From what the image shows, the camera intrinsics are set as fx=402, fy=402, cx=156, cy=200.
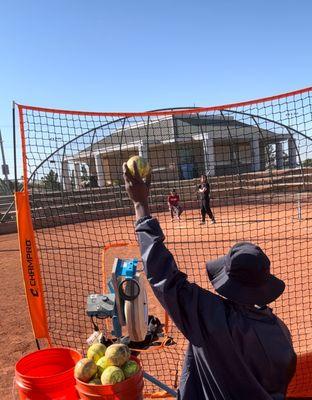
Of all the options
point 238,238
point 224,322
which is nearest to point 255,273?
point 224,322

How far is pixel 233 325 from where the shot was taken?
1.82m

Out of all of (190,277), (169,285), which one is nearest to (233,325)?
(169,285)

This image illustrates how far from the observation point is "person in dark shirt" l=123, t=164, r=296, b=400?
1808 mm

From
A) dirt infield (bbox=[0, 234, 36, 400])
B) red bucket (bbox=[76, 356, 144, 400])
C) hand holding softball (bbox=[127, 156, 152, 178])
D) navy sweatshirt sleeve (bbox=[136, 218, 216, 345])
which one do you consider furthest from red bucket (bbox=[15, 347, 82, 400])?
hand holding softball (bbox=[127, 156, 152, 178])

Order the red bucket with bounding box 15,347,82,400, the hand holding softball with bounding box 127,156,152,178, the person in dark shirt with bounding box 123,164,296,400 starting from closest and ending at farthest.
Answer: the person in dark shirt with bounding box 123,164,296,400 < the hand holding softball with bounding box 127,156,152,178 < the red bucket with bounding box 15,347,82,400

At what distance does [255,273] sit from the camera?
1.84 metres

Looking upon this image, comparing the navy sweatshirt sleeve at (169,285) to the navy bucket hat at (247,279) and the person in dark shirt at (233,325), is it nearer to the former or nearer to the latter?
the person in dark shirt at (233,325)

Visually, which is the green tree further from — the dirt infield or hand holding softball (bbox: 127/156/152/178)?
hand holding softball (bbox: 127/156/152/178)

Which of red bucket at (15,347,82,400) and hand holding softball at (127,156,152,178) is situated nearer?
hand holding softball at (127,156,152,178)

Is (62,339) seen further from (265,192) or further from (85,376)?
(265,192)

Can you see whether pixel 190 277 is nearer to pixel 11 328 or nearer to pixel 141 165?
pixel 11 328

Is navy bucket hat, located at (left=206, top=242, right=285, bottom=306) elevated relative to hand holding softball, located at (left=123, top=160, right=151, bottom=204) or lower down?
lower down

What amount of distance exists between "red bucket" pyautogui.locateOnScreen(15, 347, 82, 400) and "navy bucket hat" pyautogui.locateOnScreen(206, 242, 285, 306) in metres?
1.83

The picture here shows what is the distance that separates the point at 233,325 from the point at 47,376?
1886 mm
